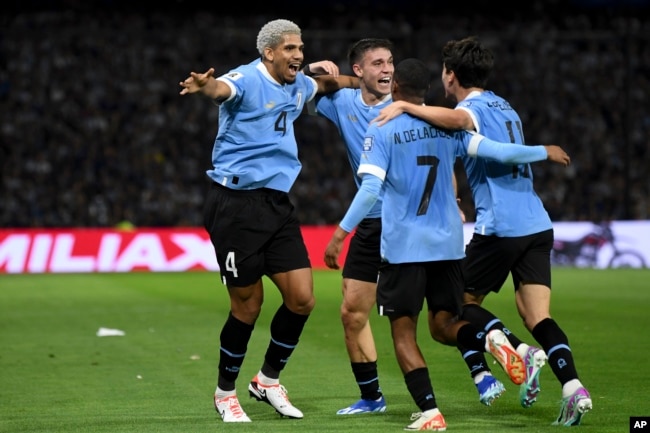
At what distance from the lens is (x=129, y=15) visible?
102 feet

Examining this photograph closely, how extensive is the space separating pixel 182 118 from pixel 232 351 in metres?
19.8

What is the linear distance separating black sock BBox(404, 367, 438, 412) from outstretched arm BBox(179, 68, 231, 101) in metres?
2.02

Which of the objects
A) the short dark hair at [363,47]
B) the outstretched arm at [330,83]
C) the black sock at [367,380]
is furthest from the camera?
the outstretched arm at [330,83]

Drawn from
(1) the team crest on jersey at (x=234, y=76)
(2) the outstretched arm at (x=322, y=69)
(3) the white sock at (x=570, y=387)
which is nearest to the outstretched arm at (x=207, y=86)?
(1) the team crest on jersey at (x=234, y=76)

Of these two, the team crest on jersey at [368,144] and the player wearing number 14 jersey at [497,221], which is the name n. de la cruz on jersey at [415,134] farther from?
the player wearing number 14 jersey at [497,221]

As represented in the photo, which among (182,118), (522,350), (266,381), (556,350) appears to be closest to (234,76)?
(266,381)

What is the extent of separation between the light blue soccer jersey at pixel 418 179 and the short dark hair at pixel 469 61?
1.75ft

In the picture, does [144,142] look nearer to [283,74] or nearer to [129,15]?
[129,15]

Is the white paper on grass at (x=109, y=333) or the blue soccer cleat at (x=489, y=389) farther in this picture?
the white paper on grass at (x=109, y=333)

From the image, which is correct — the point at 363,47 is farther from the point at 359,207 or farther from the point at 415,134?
the point at 359,207

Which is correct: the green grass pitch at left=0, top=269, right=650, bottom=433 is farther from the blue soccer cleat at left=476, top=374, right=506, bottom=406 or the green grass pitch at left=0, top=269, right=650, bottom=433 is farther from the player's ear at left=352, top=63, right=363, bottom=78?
the player's ear at left=352, top=63, right=363, bottom=78

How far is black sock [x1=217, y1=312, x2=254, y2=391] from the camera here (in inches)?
295

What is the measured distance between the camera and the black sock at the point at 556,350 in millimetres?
6770

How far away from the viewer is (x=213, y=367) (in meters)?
9.97
